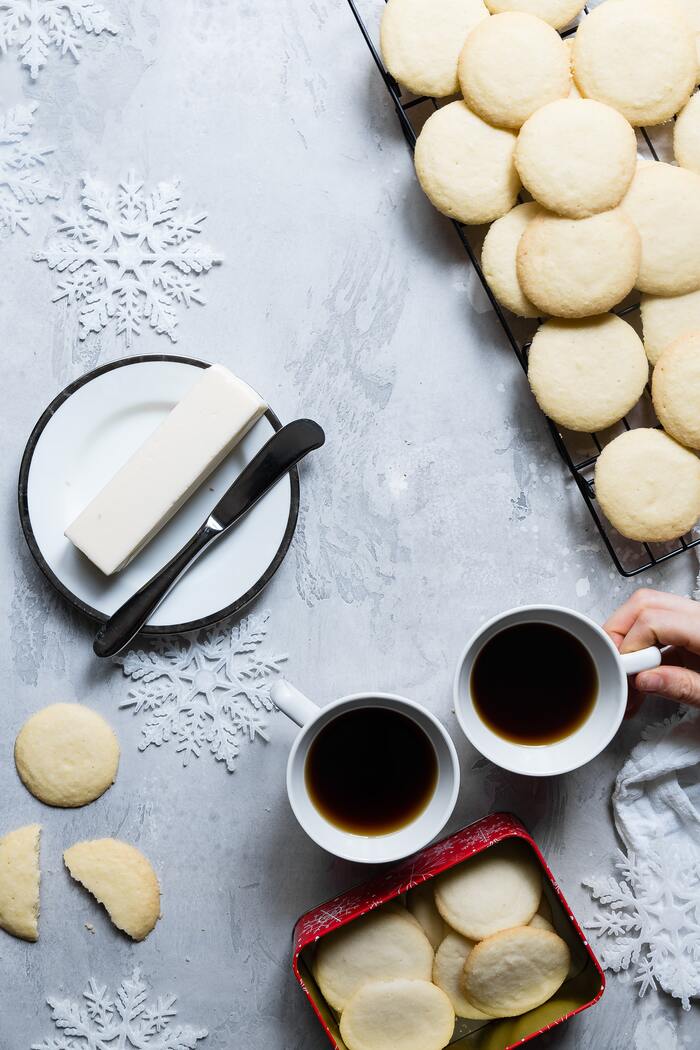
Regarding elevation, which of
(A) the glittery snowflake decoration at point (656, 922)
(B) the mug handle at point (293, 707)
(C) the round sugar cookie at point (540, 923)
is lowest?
(A) the glittery snowflake decoration at point (656, 922)

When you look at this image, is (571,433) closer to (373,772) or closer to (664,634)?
(664,634)

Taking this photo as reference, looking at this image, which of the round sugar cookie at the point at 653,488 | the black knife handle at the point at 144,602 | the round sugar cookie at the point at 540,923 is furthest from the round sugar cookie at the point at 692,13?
the round sugar cookie at the point at 540,923

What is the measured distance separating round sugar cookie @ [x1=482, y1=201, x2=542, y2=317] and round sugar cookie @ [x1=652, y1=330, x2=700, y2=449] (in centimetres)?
20

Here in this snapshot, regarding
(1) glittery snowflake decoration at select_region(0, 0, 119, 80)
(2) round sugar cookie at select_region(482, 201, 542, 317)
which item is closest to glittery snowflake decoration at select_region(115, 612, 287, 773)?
(2) round sugar cookie at select_region(482, 201, 542, 317)

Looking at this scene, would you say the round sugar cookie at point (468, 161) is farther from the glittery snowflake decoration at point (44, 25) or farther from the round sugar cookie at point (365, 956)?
the round sugar cookie at point (365, 956)

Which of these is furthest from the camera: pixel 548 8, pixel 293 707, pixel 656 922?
pixel 656 922

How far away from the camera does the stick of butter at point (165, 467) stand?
52.7 inches

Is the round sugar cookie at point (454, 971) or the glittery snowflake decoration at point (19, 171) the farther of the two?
the glittery snowflake decoration at point (19, 171)

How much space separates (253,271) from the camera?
146cm

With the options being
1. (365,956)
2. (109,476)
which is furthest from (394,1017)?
(109,476)

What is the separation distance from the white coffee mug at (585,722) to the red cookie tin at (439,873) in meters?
0.11

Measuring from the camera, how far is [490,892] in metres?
1.31

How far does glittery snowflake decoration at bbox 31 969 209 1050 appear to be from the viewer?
145 centimetres

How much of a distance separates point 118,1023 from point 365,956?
0.45 m
